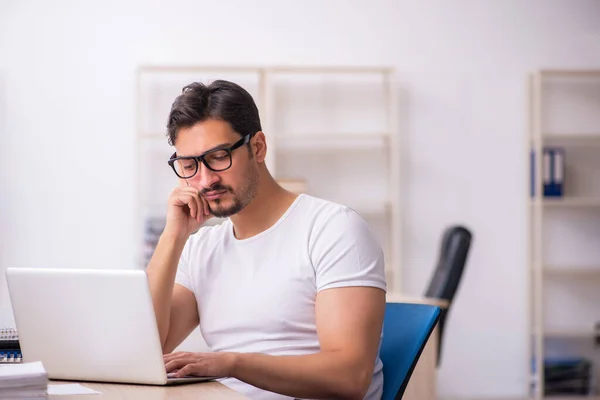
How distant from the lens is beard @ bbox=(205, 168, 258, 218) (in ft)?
6.18

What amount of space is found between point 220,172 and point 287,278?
0.28 m

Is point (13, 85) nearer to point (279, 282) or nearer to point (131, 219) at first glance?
point (131, 219)

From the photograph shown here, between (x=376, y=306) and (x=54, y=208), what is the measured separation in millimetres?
3553

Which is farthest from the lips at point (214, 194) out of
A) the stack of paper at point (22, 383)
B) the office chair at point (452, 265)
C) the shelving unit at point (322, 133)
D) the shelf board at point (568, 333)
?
the shelf board at point (568, 333)

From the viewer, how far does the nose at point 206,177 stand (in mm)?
1876

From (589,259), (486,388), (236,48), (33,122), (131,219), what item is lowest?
(486,388)

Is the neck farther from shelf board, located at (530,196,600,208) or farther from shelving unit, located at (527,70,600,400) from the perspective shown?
shelving unit, located at (527,70,600,400)

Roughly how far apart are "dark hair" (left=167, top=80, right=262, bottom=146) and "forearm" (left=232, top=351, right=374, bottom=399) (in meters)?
0.55

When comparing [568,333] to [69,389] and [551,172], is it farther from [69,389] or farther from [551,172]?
[69,389]

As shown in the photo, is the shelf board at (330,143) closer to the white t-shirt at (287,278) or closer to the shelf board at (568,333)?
the shelf board at (568,333)

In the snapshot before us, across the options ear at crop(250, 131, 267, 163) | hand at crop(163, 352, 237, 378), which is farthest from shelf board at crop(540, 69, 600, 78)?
hand at crop(163, 352, 237, 378)

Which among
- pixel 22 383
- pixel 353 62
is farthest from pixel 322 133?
pixel 22 383

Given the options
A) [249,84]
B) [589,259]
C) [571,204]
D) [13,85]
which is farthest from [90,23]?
[589,259]

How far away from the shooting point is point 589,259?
5.17 meters
